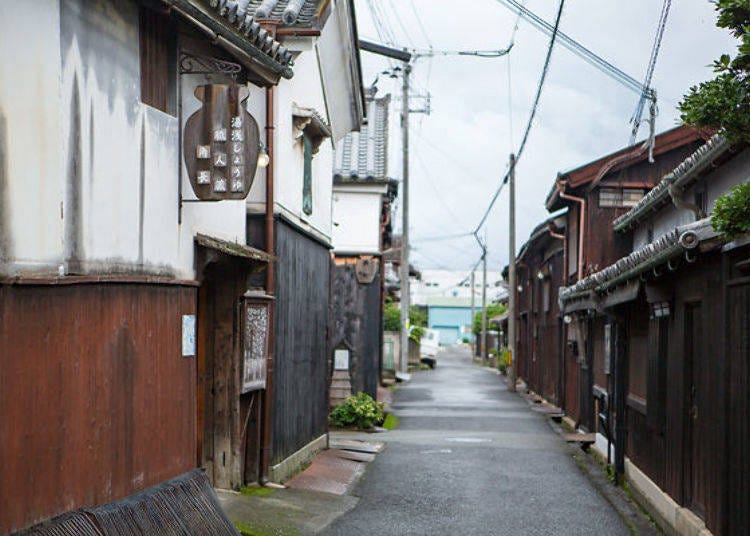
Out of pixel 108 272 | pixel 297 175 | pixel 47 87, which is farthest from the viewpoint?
pixel 297 175

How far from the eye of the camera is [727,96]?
237 inches

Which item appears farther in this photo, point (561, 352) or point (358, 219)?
point (358, 219)

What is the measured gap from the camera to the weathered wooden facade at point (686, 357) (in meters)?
9.16

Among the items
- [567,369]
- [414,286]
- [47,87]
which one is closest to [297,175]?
[47,87]

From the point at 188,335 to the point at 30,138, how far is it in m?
3.64

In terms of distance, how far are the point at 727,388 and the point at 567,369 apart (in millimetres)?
17361

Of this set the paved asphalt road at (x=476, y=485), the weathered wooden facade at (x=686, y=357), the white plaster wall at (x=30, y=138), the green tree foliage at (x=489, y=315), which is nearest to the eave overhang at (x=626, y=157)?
the weathered wooden facade at (x=686, y=357)

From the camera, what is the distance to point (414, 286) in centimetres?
13675

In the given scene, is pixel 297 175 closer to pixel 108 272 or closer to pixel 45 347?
pixel 108 272

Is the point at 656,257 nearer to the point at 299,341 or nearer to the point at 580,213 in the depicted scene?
the point at 299,341

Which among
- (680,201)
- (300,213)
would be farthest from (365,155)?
(680,201)

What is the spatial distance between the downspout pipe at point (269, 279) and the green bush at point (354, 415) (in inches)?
372

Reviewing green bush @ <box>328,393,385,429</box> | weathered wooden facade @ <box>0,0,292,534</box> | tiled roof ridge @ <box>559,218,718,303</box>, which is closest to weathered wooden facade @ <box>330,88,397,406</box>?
green bush @ <box>328,393,385,429</box>

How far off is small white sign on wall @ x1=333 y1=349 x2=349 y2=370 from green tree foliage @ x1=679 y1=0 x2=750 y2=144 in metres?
19.5
